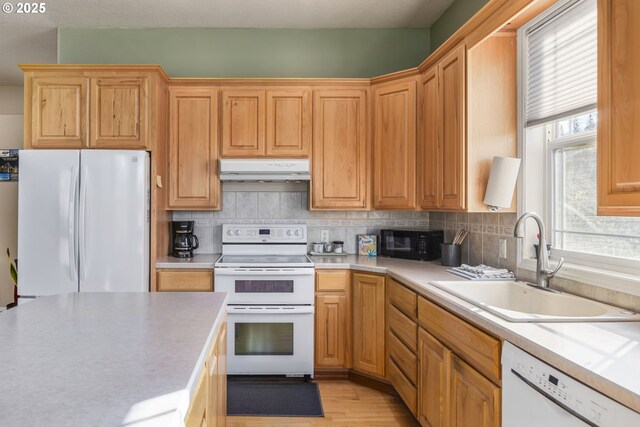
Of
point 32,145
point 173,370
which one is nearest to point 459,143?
point 173,370

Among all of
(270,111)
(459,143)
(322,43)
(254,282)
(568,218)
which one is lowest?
(254,282)

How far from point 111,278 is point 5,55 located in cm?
314

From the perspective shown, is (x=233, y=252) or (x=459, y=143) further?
(x=233, y=252)

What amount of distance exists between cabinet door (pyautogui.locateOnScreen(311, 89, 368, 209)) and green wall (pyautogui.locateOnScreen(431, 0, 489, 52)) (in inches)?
33.1

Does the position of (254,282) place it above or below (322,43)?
below

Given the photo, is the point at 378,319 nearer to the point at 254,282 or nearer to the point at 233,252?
the point at 254,282

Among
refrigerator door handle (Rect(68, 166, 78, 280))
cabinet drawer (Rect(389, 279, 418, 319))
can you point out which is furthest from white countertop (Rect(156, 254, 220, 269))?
cabinet drawer (Rect(389, 279, 418, 319))

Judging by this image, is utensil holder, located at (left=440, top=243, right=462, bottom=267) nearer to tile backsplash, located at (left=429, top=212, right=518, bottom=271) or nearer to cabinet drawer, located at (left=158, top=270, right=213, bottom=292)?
tile backsplash, located at (left=429, top=212, right=518, bottom=271)

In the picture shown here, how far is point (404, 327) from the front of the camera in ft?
7.79

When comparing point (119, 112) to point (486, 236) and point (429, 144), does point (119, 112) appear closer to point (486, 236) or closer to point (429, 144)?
point (429, 144)

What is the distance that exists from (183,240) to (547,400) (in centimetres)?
279

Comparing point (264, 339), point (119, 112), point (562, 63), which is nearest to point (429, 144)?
point (562, 63)

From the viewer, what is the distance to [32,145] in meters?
2.92

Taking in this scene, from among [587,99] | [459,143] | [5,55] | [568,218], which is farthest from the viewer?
[5,55]
